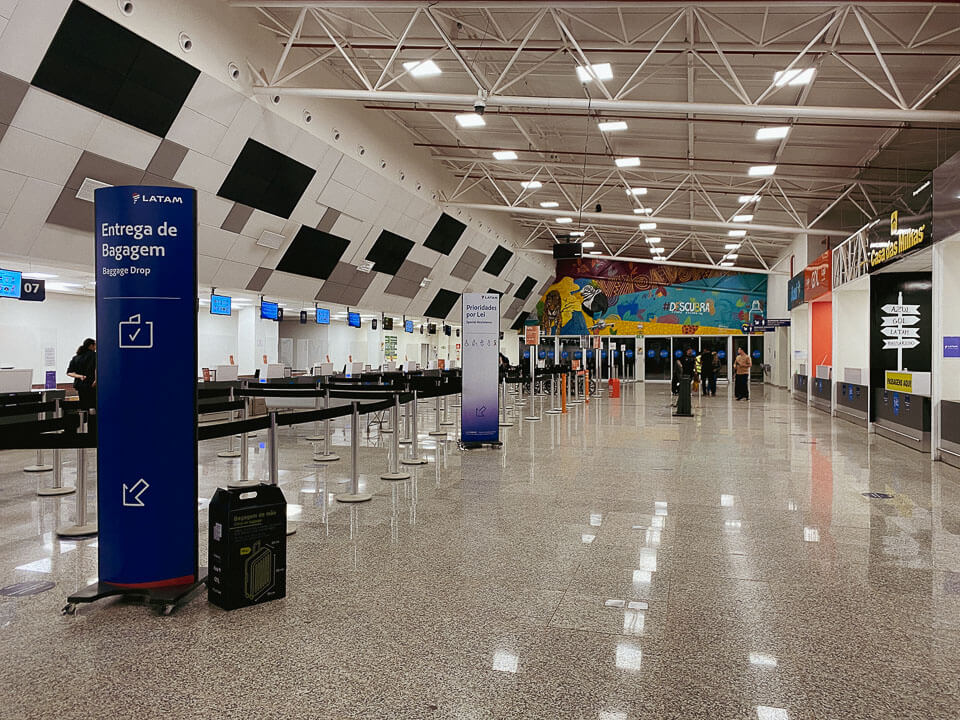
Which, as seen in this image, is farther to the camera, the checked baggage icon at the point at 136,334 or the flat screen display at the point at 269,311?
the flat screen display at the point at 269,311

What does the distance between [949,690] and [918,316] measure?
461 inches

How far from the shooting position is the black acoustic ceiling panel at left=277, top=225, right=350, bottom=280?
555 inches

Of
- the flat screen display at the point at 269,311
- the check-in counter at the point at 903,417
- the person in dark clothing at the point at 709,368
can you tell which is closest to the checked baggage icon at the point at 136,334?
the check-in counter at the point at 903,417

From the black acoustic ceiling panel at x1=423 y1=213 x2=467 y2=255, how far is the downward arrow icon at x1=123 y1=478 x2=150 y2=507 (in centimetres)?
1584

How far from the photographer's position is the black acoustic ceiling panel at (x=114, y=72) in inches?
300

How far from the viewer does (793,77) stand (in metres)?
10.1

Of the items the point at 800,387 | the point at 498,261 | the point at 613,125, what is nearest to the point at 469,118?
the point at 613,125

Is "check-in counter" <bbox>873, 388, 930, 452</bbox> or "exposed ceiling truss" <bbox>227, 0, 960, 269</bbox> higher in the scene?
"exposed ceiling truss" <bbox>227, 0, 960, 269</bbox>

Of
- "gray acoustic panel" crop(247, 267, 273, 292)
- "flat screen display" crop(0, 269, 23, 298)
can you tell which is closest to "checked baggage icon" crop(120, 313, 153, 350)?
"flat screen display" crop(0, 269, 23, 298)

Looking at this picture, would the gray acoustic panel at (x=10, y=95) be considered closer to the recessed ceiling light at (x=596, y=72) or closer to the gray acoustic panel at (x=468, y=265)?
the recessed ceiling light at (x=596, y=72)

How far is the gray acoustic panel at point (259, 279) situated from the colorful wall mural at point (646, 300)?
68.7ft

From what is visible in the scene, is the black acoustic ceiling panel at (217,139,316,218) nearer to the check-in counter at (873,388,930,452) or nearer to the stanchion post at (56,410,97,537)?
the stanchion post at (56,410,97,537)

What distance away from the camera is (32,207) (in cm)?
895

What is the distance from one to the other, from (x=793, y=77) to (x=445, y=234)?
11239mm
